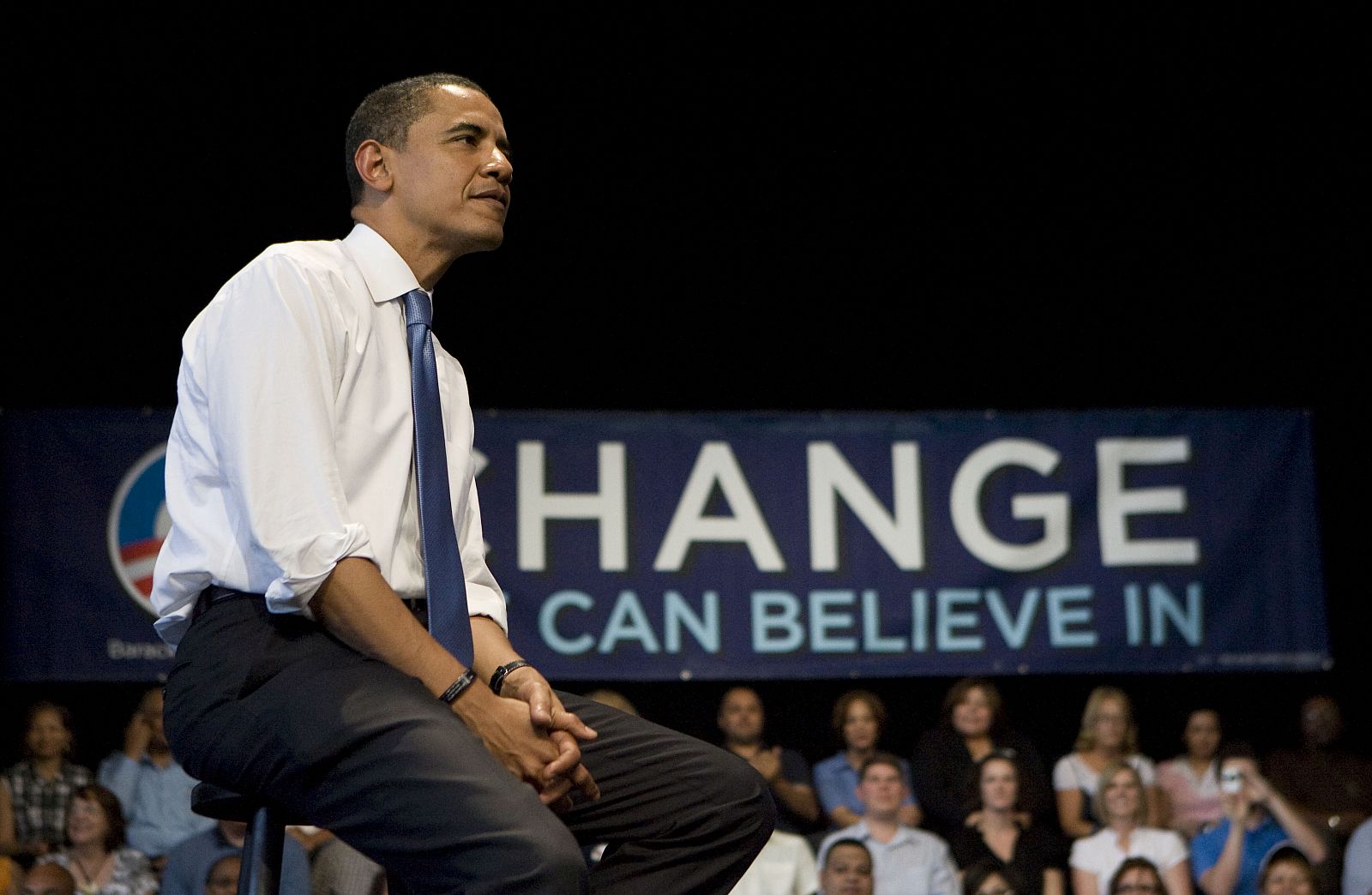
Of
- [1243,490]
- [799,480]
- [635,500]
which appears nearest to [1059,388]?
[1243,490]

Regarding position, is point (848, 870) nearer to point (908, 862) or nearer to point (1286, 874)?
point (908, 862)

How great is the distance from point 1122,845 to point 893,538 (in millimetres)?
1457

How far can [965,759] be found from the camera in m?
5.62

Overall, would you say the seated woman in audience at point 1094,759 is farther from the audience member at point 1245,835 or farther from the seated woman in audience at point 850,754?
the seated woman in audience at point 850,754

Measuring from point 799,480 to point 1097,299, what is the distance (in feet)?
5.02

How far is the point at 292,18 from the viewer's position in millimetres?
5293

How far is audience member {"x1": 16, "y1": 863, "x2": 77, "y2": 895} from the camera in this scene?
14.8ft

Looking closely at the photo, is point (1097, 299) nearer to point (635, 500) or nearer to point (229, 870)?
point (635, 500)

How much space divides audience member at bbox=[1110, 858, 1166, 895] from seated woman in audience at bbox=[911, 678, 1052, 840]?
46cm

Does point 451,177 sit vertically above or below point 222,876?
above

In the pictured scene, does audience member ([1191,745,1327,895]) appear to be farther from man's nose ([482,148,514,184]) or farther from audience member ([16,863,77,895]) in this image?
man's nose ([482,148,514,184])

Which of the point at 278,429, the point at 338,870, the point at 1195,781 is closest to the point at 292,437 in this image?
the point at 278,429

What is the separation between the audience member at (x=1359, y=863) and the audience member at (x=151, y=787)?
12.8 feet

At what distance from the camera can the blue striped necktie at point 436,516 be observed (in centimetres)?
161
